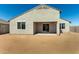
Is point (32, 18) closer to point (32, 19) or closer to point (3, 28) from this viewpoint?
point (32, 19)

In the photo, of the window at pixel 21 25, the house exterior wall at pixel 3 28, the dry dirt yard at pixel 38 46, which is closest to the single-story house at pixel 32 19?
the window at pixel 21 25

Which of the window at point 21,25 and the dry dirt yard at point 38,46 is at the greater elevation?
the window at point 21,25

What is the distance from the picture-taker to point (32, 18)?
12.3 meters

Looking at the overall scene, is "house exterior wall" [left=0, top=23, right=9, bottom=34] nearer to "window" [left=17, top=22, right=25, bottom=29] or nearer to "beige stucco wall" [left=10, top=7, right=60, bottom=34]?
"beige stucco wall" [left=10, top=7, right=60, bottom=34]

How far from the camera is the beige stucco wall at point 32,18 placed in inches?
470

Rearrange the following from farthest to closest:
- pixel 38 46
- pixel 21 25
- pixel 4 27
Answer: pixel 21 25
pixel 4 27
pixel 38 46

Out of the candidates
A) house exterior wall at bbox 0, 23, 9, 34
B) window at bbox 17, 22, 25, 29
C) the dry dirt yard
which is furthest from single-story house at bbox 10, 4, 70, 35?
the dry dirt yard

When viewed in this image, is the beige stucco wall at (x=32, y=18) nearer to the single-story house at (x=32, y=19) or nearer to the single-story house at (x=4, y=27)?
the single-story house at (x=32, y=19)

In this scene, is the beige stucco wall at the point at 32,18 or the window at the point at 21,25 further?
the window at the point at 21,25

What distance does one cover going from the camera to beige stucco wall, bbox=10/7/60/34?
11.9 metres

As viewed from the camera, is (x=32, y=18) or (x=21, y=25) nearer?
(x=32, y=18)

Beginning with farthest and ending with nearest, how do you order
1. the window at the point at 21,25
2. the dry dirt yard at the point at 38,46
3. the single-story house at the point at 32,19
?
the window at the point at 21,25, the single-story house at the point at 32,19, the dry dirt yard at the point at 38,46

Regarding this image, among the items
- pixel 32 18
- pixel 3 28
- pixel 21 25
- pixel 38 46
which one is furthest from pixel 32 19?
pixel 38 46
